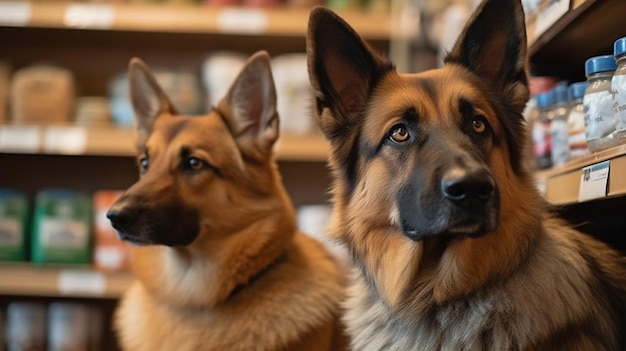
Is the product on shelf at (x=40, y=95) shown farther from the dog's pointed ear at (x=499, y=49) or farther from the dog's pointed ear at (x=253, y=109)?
the dog's pointed ear at (x=499, y=49)

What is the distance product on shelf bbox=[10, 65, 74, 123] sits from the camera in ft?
10.3

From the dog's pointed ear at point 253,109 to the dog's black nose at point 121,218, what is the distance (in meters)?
0.46

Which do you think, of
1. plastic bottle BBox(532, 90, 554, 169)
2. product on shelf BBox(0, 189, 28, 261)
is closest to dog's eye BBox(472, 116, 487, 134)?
plastic bottle BBox(532, 90, 554, 169)

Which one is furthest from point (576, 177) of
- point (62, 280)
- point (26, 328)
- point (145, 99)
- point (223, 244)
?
point (26, 328)

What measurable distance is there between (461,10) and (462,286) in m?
1.60

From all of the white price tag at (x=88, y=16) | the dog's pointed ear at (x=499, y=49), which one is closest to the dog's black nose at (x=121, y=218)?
the dog's pointed ear at (x=499, y=49)

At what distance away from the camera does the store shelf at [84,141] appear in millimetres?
3100

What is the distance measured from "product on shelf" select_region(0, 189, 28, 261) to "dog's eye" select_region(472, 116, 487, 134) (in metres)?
2.30

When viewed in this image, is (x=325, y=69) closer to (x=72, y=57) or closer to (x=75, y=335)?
(x=75, y=335)

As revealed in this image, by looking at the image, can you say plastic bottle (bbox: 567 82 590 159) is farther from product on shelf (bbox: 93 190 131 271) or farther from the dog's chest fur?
Result: product on shelf (bbox: 93 190 131 271)

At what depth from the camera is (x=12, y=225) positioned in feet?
10.2

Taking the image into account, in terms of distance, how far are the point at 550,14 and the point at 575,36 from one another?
0.31ft

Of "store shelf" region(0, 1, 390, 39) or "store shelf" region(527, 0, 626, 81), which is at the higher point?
"store shelf" region(0, 1, 390, 39)

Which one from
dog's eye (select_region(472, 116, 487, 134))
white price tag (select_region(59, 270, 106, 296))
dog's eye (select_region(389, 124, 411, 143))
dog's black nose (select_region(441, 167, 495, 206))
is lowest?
white price tag (select_region(59, 270, 106, 296))
